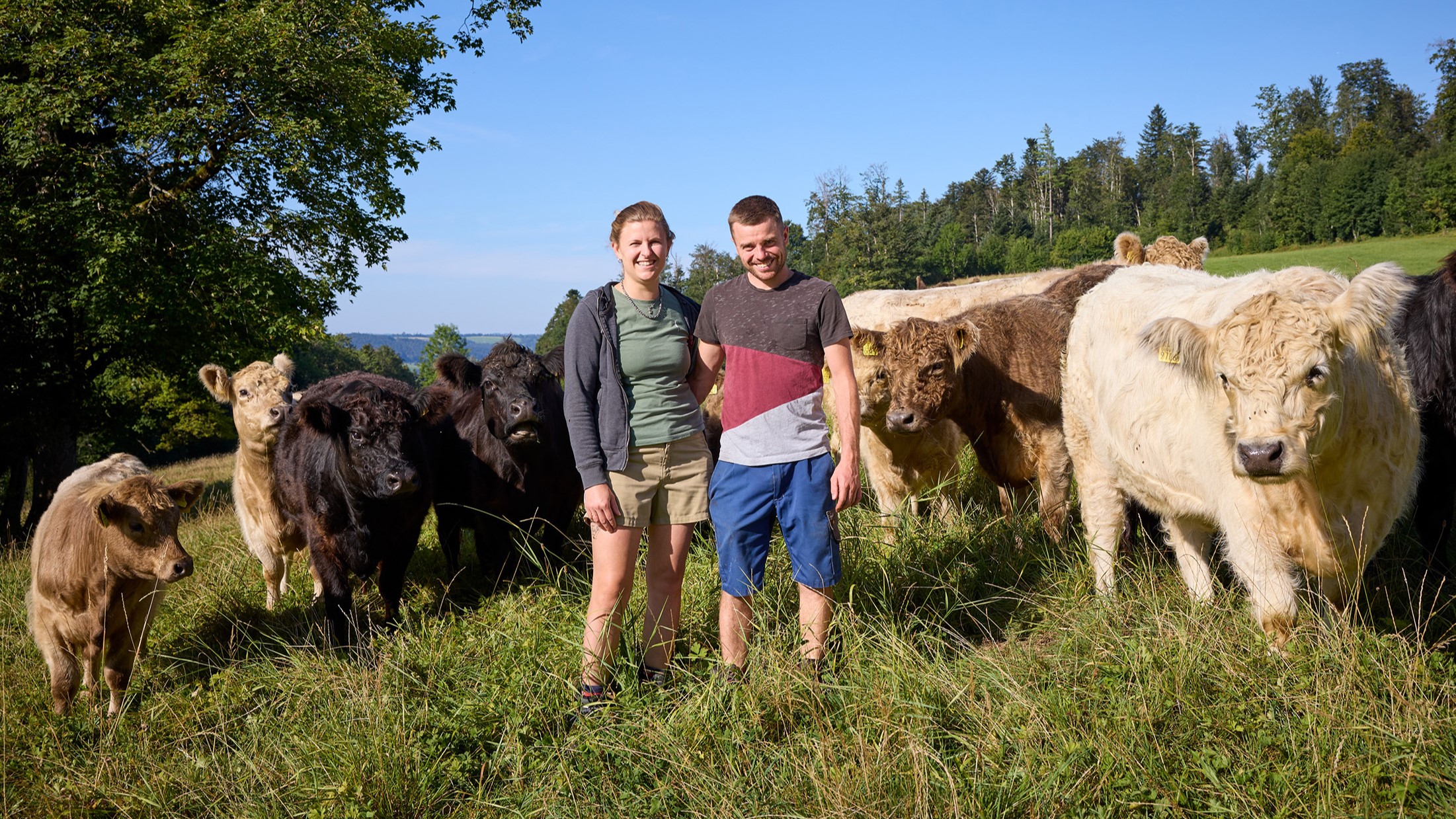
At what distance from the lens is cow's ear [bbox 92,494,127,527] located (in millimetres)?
5233

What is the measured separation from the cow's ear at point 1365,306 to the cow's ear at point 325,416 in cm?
604

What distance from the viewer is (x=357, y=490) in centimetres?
595

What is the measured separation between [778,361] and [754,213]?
0.69 meters

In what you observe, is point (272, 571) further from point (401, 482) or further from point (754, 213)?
point (754, 213)

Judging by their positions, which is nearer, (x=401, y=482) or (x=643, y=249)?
(x=643, y=249)

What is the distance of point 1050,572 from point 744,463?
2.86 m

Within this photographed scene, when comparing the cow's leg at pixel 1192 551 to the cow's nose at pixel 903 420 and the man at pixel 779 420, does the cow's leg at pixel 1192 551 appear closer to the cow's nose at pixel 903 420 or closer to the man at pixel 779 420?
the cow's nose at pixel 903 420

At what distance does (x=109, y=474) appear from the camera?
619 centimetres

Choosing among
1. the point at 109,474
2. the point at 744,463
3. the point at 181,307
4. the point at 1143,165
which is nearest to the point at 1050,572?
the point at 744,463

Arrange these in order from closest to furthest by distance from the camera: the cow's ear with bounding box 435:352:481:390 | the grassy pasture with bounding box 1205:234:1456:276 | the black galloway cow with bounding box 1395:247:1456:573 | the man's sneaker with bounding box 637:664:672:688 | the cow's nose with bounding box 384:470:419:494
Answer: the man's sneaker with bounding box 637:664:672:688, the black galloway cow with bounding box 1395:247:1456:573, the cow's nose with bounding box 384:470:419:494, the cow's ear with bounding box 435:352:481:390, the grassy pasture with bounding box 1205:234:1456:276

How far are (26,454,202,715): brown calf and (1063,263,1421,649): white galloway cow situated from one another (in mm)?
6118

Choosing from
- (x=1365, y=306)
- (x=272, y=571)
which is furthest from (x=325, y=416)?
(x=1365, y=306)

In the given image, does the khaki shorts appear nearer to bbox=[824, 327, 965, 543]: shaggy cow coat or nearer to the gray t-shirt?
the gray t-shirt

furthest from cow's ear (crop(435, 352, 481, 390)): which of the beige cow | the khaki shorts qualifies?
the khaki shorts
